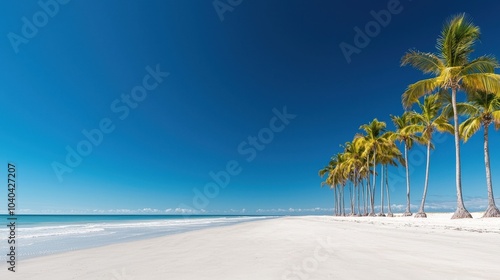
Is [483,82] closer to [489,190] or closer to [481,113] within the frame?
[481,113]

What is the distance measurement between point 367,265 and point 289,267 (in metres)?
1.32

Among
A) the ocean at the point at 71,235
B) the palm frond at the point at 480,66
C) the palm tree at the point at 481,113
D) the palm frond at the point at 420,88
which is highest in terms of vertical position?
the palm frond at the point at 480,66

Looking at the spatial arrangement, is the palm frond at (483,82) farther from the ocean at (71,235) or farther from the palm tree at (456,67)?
the ocean at (71,235)

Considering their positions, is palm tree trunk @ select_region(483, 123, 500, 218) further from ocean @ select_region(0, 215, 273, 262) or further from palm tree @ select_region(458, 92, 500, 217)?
ocean @ select_region(0, 215, 273, 262)

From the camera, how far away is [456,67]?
→ 1945 cm

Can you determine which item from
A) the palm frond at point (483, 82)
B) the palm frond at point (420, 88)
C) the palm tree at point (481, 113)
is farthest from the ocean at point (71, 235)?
the palm tree at point (481, 113)

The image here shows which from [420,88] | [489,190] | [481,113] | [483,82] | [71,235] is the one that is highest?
[420,88]

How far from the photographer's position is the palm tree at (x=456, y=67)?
19078mm

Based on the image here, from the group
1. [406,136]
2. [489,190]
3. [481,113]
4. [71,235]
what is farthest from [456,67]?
[71,235]

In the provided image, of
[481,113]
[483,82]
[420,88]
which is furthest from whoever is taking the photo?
[481,113]

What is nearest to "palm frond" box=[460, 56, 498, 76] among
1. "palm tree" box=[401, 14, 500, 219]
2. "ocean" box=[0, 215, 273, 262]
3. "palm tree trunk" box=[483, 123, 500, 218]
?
"palm tree" box=[401, 14, 500, 219]

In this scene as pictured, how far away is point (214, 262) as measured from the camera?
5.81 metres

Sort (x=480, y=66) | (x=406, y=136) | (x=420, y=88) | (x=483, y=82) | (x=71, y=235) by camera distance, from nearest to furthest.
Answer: (x=71, y=235), (x=483, y=82), (x=480, y=66), (x=420, y=88), (x=406, y=136)

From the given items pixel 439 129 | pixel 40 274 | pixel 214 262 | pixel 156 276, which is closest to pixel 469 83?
pixel 439 129
